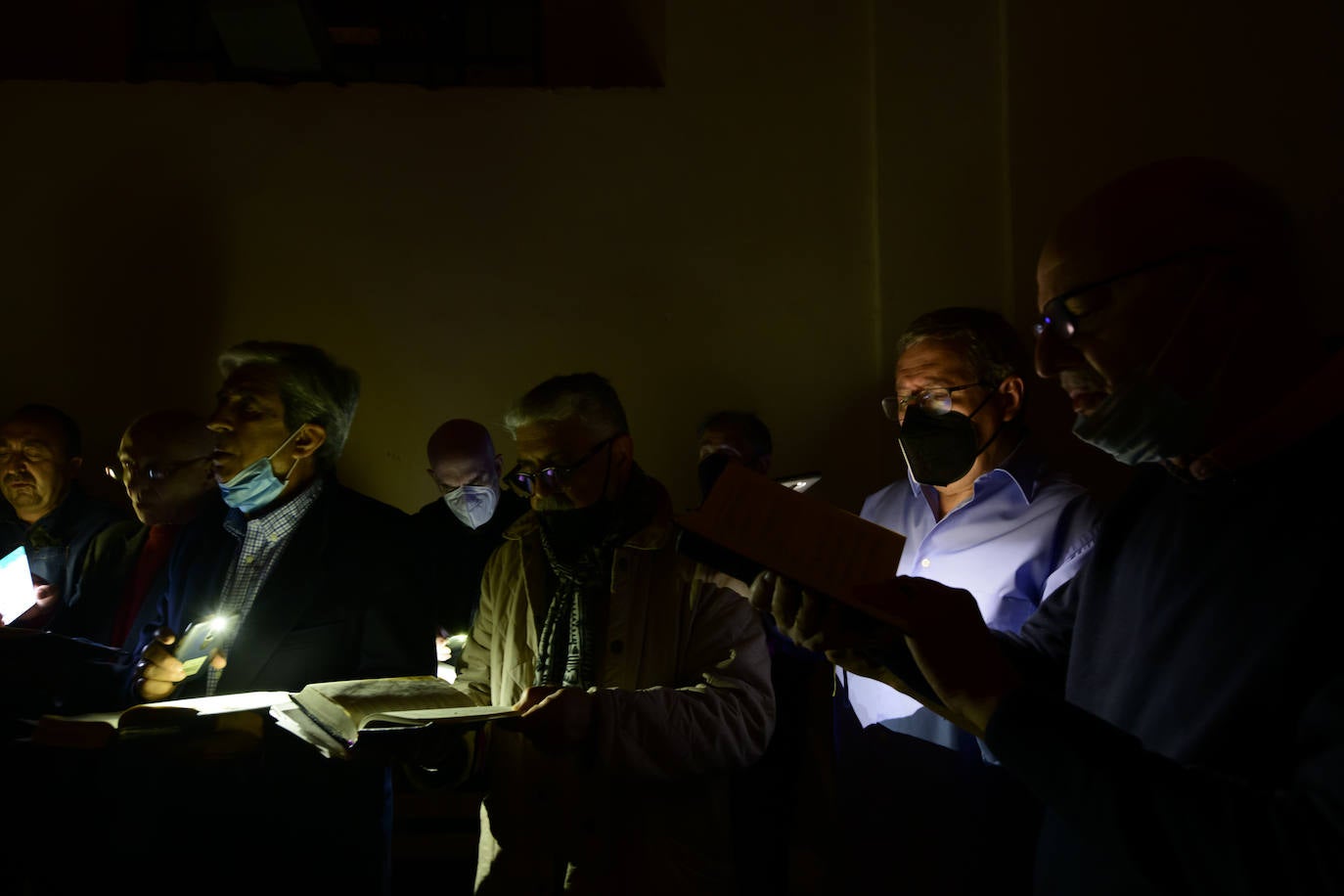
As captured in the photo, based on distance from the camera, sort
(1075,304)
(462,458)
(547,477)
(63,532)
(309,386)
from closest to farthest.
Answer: (1075,304) < (547,477) < (309,386) < (462,458) < (63,532)

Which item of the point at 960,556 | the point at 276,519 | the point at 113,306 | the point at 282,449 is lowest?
the point at 960,556

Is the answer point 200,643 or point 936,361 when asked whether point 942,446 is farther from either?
point 200,643

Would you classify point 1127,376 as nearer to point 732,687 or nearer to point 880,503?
point 732,687

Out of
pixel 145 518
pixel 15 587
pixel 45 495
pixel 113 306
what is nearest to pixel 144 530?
pixel 145 518

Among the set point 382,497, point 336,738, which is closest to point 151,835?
point 336,738

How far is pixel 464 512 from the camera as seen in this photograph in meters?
3.76

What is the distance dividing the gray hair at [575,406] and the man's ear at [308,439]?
768 mm

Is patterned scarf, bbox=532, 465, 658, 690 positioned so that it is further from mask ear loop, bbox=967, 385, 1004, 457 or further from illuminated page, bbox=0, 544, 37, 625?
illuminated page, bbox=0, 544, 37, 625

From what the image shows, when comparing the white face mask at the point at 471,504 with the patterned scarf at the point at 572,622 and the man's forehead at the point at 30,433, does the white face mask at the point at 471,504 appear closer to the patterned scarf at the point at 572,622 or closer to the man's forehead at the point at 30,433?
the patterned scarf at the point at 572,622

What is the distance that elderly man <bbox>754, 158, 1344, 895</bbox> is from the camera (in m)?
0.96

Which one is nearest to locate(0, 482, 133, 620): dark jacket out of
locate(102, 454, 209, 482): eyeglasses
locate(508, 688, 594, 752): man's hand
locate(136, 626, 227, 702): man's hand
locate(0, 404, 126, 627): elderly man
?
locate(0, 404, 126, 627): elderly man

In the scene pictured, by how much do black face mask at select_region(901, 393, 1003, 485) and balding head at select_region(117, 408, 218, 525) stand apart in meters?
2.63

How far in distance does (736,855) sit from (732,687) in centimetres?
90

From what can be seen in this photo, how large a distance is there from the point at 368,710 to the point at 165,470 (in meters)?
2.02
